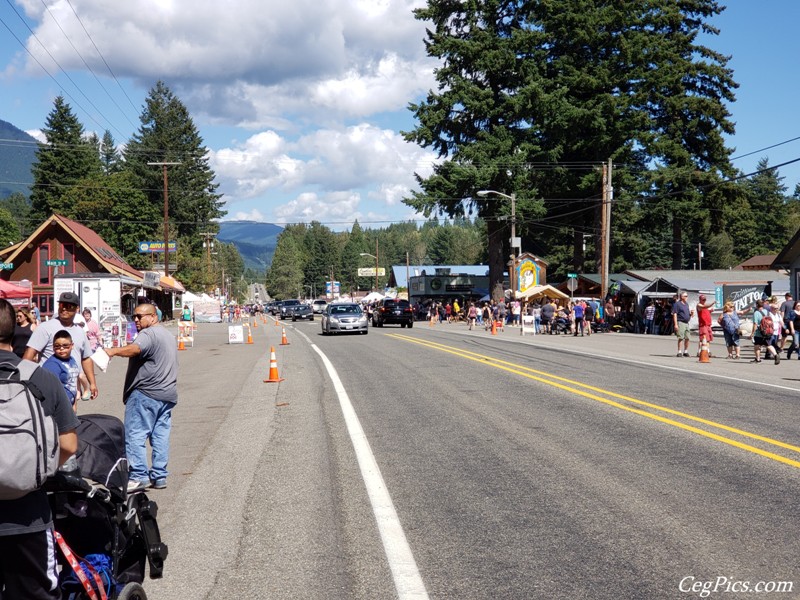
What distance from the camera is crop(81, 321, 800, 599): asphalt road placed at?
17.3 feet

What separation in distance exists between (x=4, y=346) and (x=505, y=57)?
55.5 metres

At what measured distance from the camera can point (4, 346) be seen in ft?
12.4

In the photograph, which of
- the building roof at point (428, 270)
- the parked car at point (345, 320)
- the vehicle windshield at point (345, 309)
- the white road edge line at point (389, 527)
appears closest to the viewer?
the white road edge line at point (389, 527)

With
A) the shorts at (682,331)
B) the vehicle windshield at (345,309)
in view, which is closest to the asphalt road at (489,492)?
the shorts at (682,331)

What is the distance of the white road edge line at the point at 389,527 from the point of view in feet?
16.8

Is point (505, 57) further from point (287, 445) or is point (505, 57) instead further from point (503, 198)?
point (287, 445)

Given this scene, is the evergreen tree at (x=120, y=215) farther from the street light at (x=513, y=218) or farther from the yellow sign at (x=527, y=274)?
the street light at (x=513, y=218)

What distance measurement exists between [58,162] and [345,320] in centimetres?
7215

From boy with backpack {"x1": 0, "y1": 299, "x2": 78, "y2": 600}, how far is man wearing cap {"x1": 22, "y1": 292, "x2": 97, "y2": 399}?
566 centimetres

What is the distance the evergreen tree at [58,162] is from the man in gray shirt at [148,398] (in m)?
92.1

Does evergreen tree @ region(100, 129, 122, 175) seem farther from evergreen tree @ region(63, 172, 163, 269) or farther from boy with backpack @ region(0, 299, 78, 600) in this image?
boy with backpack @ region(0, 299, 78, 600)

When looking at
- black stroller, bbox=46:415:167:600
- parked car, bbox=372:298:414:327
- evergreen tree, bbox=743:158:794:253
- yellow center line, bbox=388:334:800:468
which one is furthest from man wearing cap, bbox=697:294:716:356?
evergreen tree, bbox=743:158:794:253

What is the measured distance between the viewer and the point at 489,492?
24.4ft

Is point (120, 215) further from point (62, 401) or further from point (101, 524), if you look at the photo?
point (62, 401)
